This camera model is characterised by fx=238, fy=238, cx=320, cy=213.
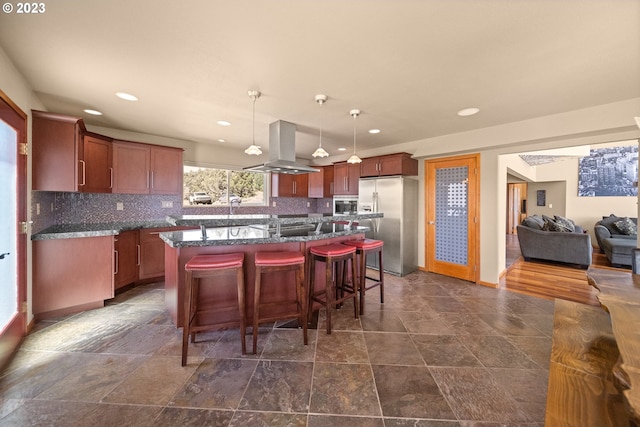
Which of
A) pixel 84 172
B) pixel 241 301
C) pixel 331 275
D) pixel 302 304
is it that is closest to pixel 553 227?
pixel 331 275

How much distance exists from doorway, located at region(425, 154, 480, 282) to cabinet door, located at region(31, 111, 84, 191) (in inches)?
199

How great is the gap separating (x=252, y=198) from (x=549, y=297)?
210 inches

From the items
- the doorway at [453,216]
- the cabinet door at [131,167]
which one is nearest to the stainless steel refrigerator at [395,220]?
the doorway at [453,216]

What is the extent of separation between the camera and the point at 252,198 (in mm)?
5391

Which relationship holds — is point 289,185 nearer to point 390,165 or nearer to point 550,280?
point 390,165

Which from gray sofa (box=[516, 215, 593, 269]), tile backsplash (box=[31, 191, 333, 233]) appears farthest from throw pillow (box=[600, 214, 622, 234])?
tile backsplash (box=[31, 191, 333, 233])

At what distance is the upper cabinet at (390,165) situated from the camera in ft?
13.7

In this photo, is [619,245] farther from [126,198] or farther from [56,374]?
[126,198]

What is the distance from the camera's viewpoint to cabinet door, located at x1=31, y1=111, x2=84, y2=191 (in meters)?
2.46

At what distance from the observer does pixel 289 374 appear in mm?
1757

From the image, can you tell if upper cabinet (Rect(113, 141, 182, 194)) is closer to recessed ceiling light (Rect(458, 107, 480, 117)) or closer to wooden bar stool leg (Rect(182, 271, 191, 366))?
wooden bar stool leg (Rect(182, 271, 191, 366))

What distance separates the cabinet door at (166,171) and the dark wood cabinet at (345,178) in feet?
9.79

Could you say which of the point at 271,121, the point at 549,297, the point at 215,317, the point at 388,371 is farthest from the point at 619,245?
the point at 215,317

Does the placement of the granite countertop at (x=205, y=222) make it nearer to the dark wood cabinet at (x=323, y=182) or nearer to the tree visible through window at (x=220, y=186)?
the tree visible through window at (x=220, y=186)
